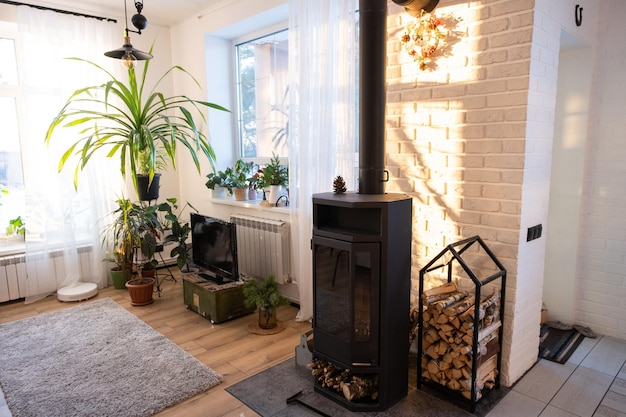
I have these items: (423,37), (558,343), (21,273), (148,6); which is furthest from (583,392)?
(148,6)

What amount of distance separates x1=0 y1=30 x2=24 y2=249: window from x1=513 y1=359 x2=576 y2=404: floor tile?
4.46 m

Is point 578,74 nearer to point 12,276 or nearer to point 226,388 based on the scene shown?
point 226,388

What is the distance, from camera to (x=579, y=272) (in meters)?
2.94

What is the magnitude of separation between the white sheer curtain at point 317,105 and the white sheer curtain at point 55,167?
2181 mm

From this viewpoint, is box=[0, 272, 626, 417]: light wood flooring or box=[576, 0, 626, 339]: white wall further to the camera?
box=[576, 0, 626, 339]: white wall

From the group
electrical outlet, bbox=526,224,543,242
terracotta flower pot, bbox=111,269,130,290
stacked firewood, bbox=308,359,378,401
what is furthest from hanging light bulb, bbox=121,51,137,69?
electrical outlet, bbox=526,224,543,242

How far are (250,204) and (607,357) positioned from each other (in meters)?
2.94

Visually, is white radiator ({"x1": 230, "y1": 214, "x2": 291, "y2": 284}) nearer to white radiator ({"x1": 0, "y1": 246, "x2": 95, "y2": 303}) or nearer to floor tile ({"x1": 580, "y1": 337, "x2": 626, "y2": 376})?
white radiator ({"x1": 0, "y1": 246, "x2": 95, "y2": 303})

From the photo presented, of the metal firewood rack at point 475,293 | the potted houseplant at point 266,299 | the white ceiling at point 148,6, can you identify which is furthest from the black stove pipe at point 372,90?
the white ceiling at point 148,6

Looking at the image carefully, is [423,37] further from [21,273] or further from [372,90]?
[21,273]

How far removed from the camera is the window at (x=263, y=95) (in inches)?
155

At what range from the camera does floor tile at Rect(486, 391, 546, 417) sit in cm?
207

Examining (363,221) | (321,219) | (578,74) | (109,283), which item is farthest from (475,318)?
(109,283)

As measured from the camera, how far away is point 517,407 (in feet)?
6.97
